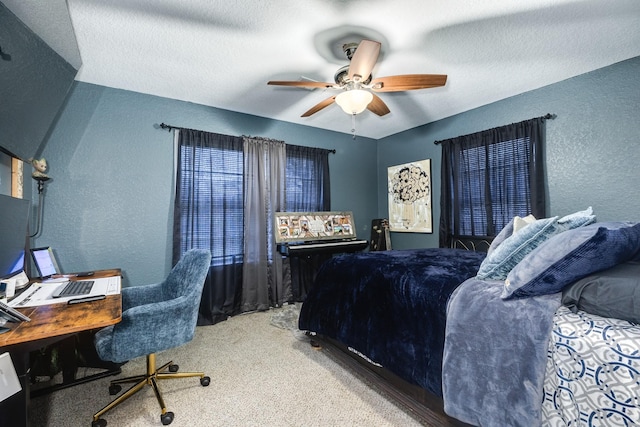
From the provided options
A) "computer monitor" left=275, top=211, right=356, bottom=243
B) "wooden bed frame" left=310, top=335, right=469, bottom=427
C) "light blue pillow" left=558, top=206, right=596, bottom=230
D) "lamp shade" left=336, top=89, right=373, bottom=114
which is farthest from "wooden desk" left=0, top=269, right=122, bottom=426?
"computer monitor" left=275, top=211, right=356, bottom=243

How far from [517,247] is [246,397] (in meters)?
1.88

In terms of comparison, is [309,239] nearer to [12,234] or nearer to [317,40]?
[317,40]

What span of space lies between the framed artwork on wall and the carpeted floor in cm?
257

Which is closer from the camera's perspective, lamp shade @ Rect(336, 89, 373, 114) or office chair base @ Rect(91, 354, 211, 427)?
office chair base @ Rect(91, 354, 211, 427)

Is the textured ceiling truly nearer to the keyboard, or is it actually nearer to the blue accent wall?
the blue accent wall

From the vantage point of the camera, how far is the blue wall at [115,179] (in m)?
2.77

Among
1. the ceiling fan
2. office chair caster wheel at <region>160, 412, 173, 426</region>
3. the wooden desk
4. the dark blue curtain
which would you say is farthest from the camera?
the dark blue curtain

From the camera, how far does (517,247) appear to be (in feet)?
4.78

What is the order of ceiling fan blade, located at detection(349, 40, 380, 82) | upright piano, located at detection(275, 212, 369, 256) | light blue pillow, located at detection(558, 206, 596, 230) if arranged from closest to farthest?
light blue pillow, located at detection(558, 206, 596, 230), ceiling fan blade, located at detection(349, 40, 380, 82), upright piano, located at detection(275, 212, 369, 256)

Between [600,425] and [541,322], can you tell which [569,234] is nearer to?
[541,322]

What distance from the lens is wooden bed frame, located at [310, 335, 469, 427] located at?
1.56 metres

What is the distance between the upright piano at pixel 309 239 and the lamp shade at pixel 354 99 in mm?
1817

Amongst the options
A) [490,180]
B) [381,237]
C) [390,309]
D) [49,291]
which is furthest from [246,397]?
[490,180]

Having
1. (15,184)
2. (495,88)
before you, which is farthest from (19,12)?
(495,88)
